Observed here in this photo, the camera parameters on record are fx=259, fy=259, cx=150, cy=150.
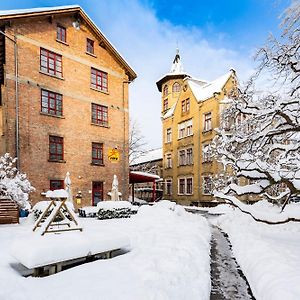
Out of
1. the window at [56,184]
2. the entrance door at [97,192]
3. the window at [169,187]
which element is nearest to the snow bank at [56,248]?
the window at [56,184]

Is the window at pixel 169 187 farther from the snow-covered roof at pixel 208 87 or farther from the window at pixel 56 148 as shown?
the window at pixel 56 148

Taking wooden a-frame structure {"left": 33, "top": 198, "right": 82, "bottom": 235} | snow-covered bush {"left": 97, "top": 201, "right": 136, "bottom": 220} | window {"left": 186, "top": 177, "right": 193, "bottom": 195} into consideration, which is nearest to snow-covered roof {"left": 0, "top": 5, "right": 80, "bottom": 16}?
snow-covered bush {"left": 97, "top": 201, "right": 136, "bottom": 220}

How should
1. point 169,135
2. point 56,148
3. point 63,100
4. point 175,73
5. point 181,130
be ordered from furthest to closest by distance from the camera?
Answer: point 175,73 → point 169,135 → point 181,130 → point 63,100 → point 56,148

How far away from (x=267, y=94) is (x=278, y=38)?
2.20 metres

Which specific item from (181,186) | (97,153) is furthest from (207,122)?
(97,153)

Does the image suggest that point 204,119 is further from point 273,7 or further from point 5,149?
point 273,7

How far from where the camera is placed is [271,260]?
6.54m

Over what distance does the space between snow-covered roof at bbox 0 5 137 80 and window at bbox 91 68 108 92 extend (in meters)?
2.23

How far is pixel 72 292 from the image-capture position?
5012mm

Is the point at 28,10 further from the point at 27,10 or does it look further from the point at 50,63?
the point at 50,63

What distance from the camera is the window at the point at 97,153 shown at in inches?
802

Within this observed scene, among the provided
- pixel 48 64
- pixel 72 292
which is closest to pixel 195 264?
pixel 72 292

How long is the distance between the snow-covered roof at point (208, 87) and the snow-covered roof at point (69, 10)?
353 inches

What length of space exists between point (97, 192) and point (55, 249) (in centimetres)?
1441
